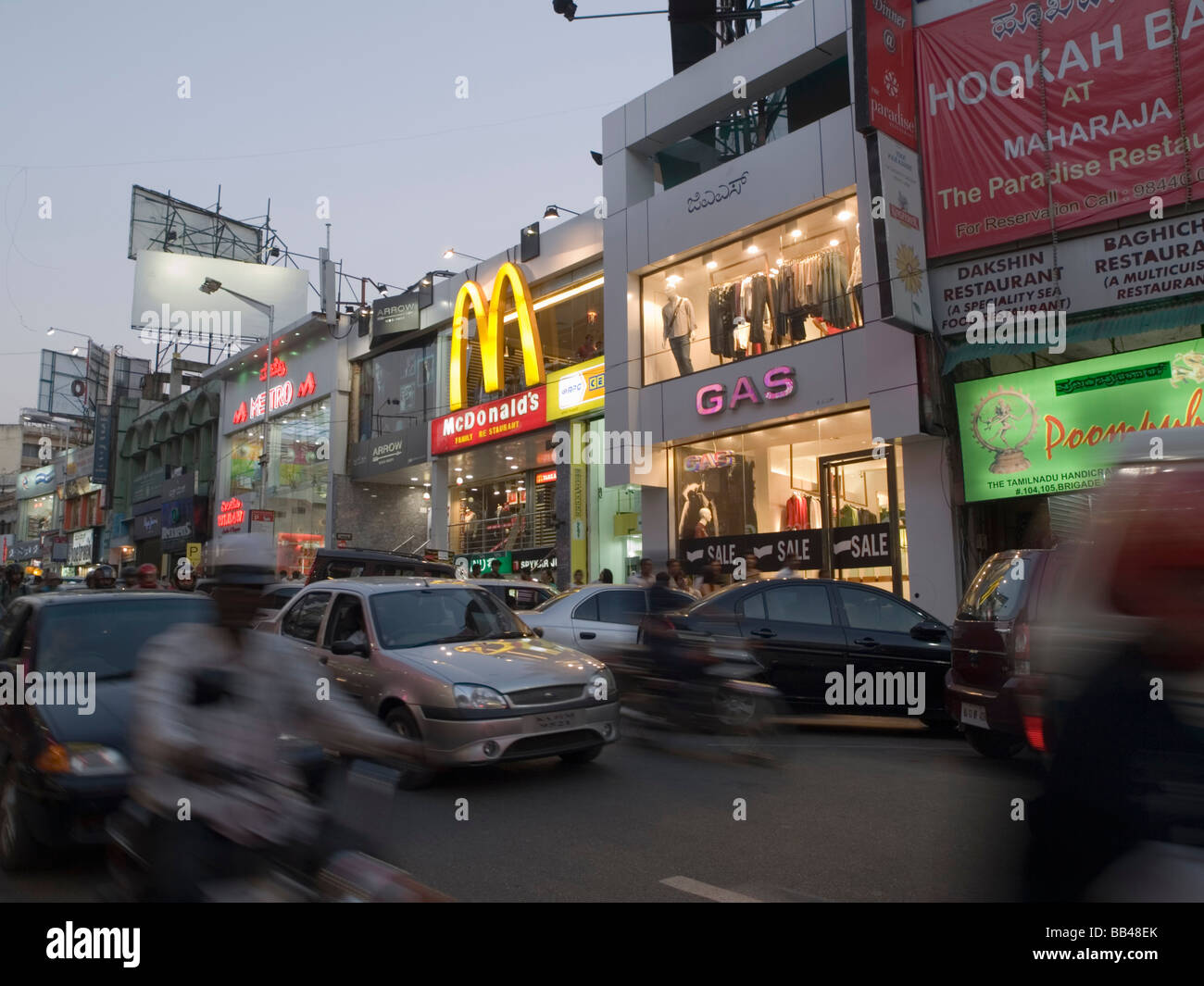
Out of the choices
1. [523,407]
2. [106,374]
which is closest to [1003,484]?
[523,407]

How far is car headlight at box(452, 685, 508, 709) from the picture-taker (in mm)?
6840

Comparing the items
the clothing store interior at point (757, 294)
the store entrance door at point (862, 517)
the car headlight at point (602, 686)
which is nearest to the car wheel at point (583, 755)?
the car headlight at point (602, 686)

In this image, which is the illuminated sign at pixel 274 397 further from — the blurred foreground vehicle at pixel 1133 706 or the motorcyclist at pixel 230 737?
the blurred foreground vehicle at pixel 1133 706

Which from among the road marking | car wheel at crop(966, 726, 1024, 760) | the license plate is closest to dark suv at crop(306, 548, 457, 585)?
the license plate

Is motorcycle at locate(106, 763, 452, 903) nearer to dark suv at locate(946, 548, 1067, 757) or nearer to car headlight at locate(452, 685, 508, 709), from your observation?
car headlight at locate(452, 685, 508, 709)

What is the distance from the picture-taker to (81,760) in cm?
468

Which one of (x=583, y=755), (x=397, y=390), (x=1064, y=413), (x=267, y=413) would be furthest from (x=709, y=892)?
(x=267, y=413)

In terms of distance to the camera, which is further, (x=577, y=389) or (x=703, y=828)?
(x=577, y=389)

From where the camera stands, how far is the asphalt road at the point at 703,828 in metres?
4.59

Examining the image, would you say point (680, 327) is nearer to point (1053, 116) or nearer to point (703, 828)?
point (1053, 116)

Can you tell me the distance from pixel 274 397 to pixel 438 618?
34.2m

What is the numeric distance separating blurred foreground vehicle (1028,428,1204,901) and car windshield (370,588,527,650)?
6213 millimetres

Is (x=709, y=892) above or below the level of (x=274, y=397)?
below

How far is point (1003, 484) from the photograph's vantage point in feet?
46.7
